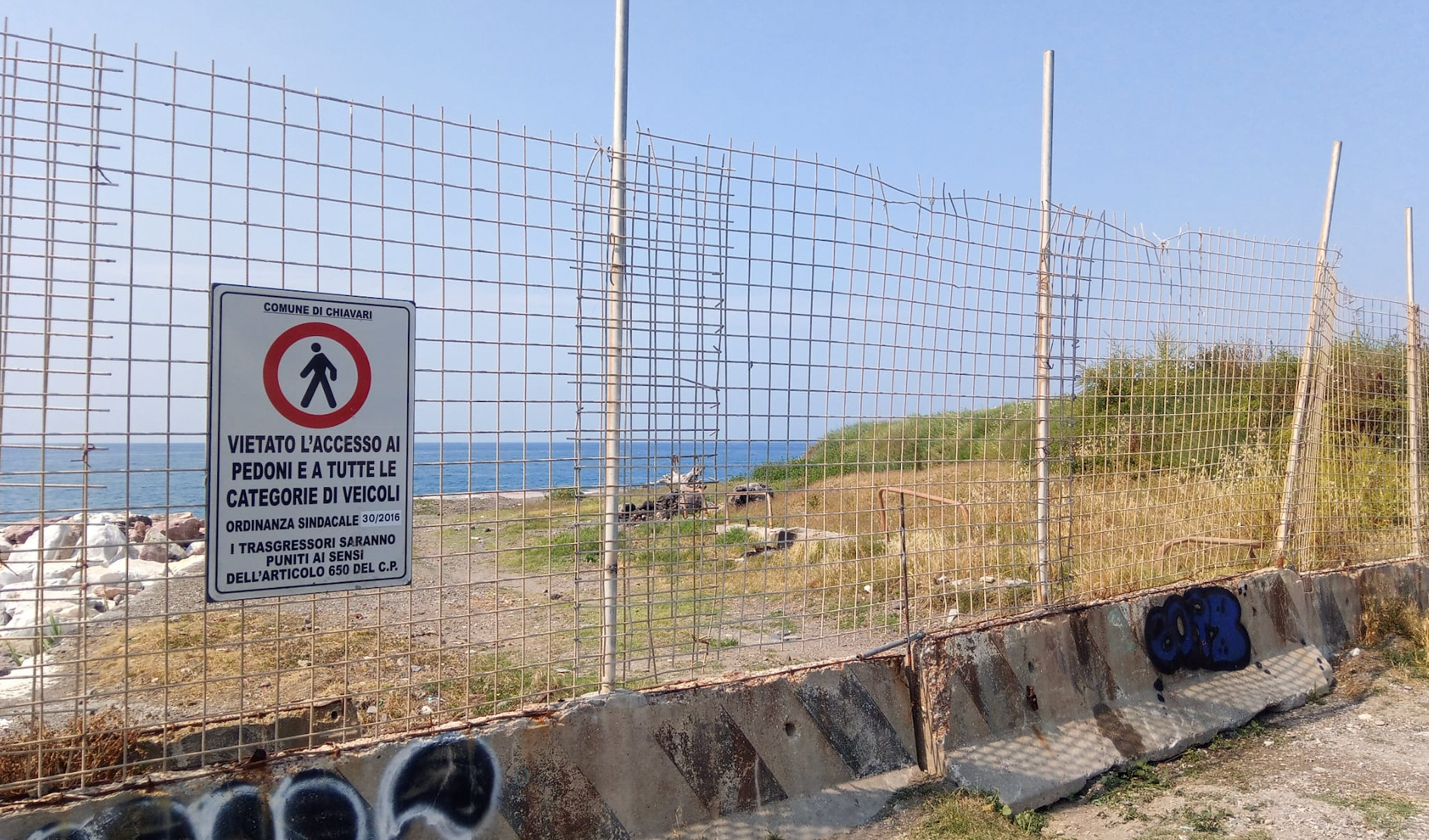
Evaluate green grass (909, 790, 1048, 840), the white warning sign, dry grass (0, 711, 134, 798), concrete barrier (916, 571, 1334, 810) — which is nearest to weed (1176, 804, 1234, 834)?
concrete barrier (916, 571, 1334, 810)

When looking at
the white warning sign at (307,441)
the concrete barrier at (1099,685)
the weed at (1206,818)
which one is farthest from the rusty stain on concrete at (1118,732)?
the white warning sign at (307,441)

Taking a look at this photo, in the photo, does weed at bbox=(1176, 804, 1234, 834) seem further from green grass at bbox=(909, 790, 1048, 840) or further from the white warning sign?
the white warning sign

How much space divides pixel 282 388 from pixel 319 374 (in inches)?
5.6

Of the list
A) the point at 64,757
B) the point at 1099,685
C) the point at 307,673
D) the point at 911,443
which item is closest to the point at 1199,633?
the point at 1099,685

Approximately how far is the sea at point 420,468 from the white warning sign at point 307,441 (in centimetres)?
14

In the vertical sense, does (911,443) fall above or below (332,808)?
above

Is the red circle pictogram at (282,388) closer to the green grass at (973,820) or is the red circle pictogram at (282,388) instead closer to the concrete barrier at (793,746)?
the concrete barrier at (793,746)

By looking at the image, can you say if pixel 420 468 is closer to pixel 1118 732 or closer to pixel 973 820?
pixel 973 820

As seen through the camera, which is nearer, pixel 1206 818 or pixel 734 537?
pixel 1206 818

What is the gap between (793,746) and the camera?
4461mm

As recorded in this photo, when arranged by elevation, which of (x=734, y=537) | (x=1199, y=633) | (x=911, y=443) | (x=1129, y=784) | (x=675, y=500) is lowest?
(x=1129, y=784)

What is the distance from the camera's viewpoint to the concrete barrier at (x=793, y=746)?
3363 millimetres

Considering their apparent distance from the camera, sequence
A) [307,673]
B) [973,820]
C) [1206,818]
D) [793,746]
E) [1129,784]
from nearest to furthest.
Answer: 1. [973,820]
2. [793,746]
3. [1206,818]
4. [1129,784]
5. [307,673]

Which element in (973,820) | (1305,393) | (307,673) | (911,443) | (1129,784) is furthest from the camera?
(1305,393)
